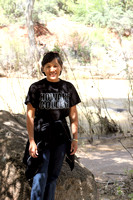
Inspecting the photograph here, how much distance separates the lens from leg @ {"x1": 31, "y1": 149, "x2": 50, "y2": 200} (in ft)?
5.68

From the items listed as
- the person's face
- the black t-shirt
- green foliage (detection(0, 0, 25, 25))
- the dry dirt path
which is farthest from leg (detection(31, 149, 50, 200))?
green foliage (detection(0, 0, 25, 25))

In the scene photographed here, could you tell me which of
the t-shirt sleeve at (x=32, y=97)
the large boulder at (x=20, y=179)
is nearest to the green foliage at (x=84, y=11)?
the large boulder at (x=20, y=179)

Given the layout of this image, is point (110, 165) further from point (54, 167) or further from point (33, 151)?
point (33, 151)

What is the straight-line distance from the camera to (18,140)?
7.45 feet

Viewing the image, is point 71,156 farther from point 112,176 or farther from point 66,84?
point 112,176

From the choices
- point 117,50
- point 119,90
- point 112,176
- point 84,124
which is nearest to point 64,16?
point 117,50

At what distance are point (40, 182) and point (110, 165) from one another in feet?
5.44

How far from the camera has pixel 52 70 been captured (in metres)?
1.87

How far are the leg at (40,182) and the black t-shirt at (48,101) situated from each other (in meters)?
0.20

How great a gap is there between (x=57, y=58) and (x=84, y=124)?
130 inches

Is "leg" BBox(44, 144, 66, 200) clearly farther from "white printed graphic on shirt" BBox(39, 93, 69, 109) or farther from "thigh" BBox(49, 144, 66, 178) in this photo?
"white printed graphic on shirt" BBox(39, 93, 69, 109)

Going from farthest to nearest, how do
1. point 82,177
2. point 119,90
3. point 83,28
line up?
1. point 83,28
2. point 119,90
3. point 82,177

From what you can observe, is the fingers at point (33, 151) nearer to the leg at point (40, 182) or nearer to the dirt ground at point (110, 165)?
the leg at point (40, 182)

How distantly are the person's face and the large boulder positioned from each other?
573mm
